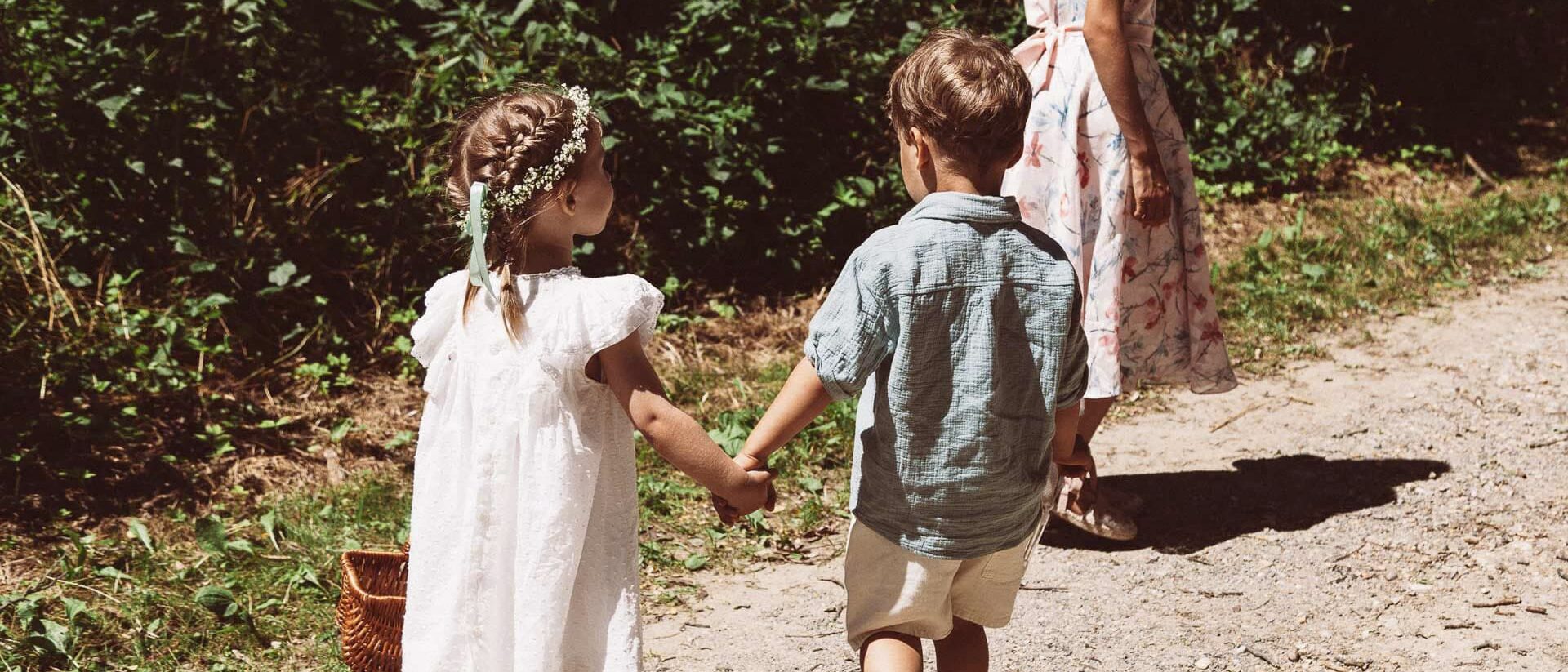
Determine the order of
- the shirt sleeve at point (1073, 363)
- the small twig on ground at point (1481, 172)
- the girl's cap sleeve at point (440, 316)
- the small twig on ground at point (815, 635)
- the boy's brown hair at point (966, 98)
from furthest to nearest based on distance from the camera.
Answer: the small twig on ground at point (1481, 172)
the small twig on ground at point (815, 635)
the girl's cap sleeve at point (440, 316)
the shirt sleeve at point (1073, 363)
the boy's brown hair at point (966, 98)

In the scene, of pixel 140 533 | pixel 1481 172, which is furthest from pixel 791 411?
pixel 1481 172

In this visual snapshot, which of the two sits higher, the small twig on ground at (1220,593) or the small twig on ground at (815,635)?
the small twig on ground at (1220,593)

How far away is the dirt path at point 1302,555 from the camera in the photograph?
3.17 meters

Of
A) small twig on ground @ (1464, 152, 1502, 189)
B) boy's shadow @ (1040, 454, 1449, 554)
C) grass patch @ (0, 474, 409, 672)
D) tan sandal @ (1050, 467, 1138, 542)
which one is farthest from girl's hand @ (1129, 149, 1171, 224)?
small twig on ground @ (1464, 152, 1502, 189)

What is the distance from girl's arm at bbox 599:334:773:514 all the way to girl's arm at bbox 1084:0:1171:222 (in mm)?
1546

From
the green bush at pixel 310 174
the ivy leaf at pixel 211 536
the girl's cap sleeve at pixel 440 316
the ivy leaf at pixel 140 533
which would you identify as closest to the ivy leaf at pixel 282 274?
the green bush at pixel 310 174

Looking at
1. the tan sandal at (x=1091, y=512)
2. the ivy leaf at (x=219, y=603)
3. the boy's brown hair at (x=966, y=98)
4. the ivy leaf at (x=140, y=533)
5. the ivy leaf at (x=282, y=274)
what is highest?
the boy's brown hair at (x=966, y=98)

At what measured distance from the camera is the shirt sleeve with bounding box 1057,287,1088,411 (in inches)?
89.4

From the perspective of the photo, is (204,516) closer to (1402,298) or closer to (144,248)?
(144,248)

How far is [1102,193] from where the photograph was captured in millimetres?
3402

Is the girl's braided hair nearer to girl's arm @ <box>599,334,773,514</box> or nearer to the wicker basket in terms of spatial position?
girl's arm @ <box>599,334,773,514</box>

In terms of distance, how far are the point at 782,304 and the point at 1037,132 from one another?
2.42 m

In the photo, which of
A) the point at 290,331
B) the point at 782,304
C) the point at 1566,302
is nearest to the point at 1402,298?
the point at 1566,302

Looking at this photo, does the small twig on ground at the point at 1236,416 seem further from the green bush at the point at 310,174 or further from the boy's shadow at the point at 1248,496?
the green bush at the point at 310,174
